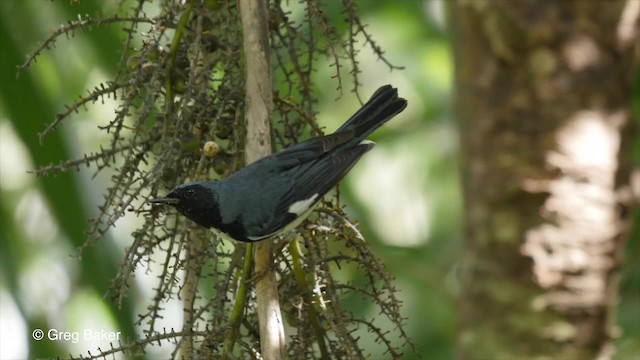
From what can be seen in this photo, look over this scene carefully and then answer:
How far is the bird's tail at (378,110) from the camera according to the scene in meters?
3.51

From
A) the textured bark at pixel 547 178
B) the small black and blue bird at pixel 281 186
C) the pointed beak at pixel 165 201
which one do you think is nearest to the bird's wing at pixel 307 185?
the small black and blue bird at pixel 281 186

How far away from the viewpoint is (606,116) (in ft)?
8.77

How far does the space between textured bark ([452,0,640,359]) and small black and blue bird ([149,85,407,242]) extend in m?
0.62

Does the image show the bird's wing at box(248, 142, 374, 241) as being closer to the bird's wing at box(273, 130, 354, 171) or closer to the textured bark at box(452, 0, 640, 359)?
the bird's wing at box(273, 130, 354, 171)

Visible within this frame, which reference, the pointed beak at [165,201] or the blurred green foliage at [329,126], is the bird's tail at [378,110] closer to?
the blurred green foliage at [329,126]

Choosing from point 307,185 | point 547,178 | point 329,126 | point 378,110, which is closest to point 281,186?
point 307,185

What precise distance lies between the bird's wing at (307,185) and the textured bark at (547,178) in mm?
602

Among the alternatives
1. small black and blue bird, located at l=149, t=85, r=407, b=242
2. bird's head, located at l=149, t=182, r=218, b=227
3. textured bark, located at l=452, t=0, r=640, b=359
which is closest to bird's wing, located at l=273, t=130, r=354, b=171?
small black and blue bird, located at l=149, t=85, r=407, b=242

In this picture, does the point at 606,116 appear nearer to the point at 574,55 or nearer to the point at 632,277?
the point at 574,55

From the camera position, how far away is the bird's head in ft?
9.06

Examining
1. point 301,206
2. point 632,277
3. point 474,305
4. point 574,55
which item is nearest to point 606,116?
point 574,55

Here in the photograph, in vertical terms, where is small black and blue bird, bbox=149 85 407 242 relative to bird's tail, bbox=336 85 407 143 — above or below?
below

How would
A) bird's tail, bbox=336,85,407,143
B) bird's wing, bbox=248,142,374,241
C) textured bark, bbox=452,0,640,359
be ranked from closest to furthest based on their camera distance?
textured bark, bbox=452,0,640,359 < bird's wing, bbox=248,142,374,241 < bird's tail, bbox=336,85,407,143

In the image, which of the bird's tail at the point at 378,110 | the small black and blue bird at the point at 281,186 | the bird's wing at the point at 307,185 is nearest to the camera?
the small black and blue bird at the point at 281,186
